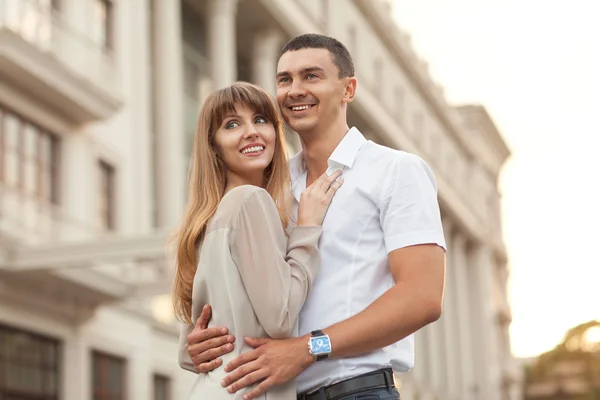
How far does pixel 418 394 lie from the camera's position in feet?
182

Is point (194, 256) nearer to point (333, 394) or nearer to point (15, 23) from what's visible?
point (333, 394)

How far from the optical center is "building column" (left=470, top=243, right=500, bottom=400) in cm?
7188

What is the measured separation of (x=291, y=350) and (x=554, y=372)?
53.9m

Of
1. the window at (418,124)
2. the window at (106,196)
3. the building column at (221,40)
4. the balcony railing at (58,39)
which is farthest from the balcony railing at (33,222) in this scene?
the window at (418,124)

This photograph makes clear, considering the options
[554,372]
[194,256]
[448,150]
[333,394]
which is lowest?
[333,394]

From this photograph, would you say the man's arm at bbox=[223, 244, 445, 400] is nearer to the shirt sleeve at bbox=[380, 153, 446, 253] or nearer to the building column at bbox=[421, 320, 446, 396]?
the shirt sleeve at bbox=[380, 153, 446, 253]

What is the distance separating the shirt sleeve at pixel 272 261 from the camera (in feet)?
14.0

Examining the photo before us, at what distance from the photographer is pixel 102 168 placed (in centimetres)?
2831

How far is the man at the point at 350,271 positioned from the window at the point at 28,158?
19128 millimetres

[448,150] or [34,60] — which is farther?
[448,150]

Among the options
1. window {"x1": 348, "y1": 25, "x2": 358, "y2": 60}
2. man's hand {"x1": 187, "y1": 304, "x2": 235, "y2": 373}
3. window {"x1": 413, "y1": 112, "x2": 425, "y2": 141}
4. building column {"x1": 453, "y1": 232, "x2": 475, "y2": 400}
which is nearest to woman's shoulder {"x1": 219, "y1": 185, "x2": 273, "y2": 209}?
man's hand {"x1": 187, "y1": 304, "x2": 235, "y2": 373}

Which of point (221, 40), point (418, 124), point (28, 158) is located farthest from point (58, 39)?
point (418, 124)

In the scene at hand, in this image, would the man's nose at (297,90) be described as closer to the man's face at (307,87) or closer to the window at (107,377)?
the man's face at (307,87)

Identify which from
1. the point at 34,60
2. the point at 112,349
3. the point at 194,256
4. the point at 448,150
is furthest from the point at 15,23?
the point at 448,150
